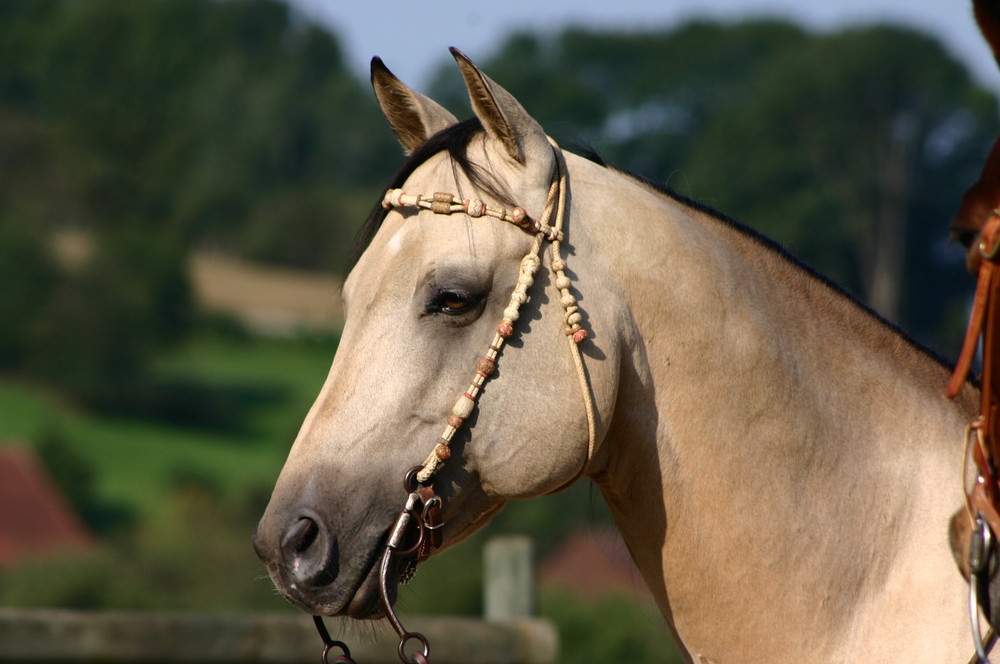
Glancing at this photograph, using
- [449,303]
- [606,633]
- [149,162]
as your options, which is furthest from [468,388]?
[149,162]

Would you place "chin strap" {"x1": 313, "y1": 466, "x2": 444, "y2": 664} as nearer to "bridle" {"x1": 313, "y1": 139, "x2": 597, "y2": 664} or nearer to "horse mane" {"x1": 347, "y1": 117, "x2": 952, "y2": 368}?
"bridle" {"x1": 313, "y1": 139, "x2": 597, "y2": 664}

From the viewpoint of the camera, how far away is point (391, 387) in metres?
2.44

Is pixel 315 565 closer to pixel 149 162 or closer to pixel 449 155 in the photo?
pixel 449 155

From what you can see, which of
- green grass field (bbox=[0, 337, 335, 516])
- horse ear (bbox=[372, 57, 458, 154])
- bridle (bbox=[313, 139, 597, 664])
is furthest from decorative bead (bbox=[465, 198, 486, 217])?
green grass field (bbox=[0, 337, 335, 516])

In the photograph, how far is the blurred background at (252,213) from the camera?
26484mm

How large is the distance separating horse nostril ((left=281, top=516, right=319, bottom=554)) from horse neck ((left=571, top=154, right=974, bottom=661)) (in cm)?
67

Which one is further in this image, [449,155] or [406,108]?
[406,108]

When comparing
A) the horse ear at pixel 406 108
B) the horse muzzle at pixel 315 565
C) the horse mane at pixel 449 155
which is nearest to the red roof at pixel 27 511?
the horse ear at pixel 406 108

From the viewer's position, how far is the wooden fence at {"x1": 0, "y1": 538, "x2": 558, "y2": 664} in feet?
14.6

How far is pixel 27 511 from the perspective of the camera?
1451 inches

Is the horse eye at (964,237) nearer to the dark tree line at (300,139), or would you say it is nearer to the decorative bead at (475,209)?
the decorative bead at (475,209)

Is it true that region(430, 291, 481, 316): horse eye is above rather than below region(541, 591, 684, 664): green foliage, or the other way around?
above

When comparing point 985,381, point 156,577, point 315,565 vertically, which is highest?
point 985,381

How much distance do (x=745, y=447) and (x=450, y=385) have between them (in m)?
0.66
